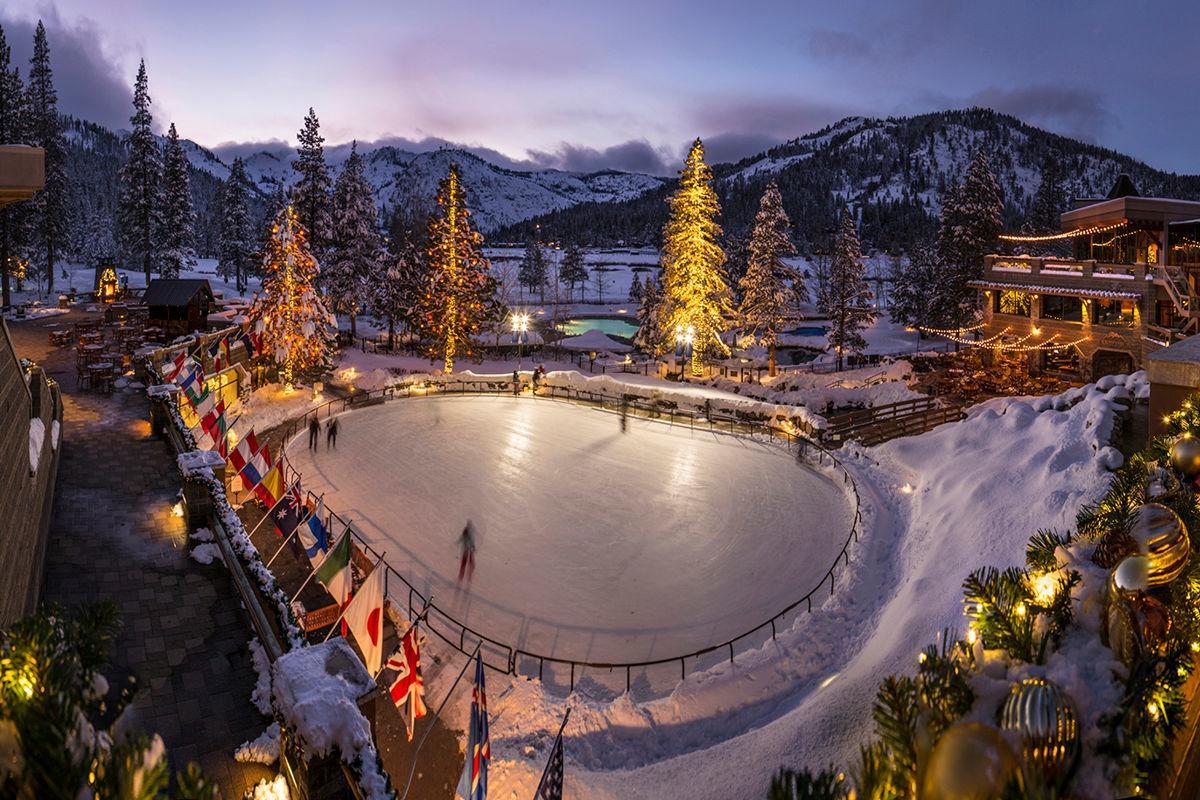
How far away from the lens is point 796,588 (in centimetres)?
1577

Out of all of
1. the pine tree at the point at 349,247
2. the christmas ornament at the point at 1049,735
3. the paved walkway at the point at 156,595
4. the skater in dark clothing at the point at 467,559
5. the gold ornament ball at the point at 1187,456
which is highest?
the pine tree at the point at 349,247

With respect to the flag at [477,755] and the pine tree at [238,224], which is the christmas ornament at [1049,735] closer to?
the flag at [477,755]

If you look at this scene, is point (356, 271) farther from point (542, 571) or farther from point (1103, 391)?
point (1103, 391)

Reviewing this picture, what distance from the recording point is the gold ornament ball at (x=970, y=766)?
3262 millimetres

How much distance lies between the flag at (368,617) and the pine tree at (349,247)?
136 ft

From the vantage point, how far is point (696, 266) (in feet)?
134

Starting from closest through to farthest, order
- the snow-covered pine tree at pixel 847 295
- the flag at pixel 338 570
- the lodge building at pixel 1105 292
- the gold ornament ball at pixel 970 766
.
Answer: the gold ornament ball at pixel 970 766 < the flag at pixel 338 570 < the lodge building at pixel 1105 292 < the snow-covered pine tree at pixel 847 295

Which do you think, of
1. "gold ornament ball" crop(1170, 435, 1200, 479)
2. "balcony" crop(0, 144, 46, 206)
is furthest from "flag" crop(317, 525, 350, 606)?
"gold ornament ball" crop(1170, 435, 1200, 479)

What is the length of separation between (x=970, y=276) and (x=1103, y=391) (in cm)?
2920

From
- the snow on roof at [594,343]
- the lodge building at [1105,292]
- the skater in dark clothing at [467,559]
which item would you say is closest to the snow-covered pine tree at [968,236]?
the lodge building at [1105,292]

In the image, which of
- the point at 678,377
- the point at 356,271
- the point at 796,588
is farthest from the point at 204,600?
the point at 356,271

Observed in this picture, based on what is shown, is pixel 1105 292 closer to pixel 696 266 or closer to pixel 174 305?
pixel 696 266

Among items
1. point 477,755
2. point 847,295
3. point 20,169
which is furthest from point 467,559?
point 847,295

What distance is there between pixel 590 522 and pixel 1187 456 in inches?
546
